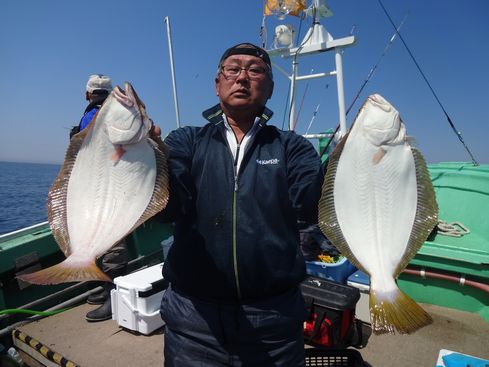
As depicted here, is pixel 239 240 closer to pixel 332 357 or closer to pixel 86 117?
pixel 332 357

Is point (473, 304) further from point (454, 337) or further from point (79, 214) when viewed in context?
point (79, 214)

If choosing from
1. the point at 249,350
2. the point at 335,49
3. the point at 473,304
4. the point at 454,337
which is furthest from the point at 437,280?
the point at 335,49

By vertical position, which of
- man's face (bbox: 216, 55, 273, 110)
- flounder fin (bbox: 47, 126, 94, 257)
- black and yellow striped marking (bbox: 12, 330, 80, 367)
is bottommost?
black and yellow striped marking (bbox: 12, 330, 80, 367)

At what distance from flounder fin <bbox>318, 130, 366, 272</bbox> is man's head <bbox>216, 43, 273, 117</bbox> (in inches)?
22.6

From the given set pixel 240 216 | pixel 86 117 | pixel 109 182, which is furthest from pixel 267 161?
pixel 86 117

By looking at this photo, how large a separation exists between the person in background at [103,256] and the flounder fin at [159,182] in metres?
1.74

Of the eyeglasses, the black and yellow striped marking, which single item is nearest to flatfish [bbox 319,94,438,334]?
the eyeglasses

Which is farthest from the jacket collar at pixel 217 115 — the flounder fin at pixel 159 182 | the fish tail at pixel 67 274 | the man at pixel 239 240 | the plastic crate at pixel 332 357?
the plastic crate at pixel 332 357

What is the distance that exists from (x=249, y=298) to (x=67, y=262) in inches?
36.8

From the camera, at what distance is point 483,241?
4.45m

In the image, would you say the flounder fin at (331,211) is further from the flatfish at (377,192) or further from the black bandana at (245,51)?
the black bandana at (245,51)

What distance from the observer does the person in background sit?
3386 millimetres

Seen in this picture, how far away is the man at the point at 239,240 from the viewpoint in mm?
1752

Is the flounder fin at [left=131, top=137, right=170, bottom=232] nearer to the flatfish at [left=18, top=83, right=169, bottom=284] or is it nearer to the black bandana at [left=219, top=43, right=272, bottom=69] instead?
the flatfish at [left=18, top=83, right=169, bottom=284]
